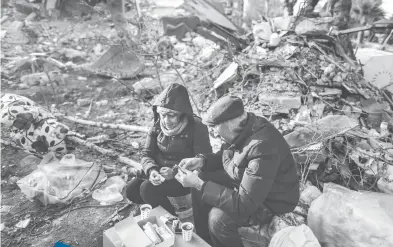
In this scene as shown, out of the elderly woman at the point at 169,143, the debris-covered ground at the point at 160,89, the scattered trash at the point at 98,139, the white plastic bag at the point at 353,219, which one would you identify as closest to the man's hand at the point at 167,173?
the elderly woman at the point at 169,143

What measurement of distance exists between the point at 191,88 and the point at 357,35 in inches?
243

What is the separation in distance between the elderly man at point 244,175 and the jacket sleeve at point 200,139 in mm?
284

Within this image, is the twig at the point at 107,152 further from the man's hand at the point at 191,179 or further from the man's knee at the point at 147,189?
the man's hand at the point at 191,179

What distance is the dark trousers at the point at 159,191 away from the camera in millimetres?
3057

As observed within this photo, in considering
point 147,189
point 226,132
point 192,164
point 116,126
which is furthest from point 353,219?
point 116,126

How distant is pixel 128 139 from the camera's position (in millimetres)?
4891

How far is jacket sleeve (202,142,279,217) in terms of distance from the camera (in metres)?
2.26

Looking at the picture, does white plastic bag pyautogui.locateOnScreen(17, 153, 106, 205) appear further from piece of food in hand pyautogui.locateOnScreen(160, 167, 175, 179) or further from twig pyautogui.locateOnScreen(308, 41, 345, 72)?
twig pyautogui.locateOnScreen(308, 41, 345, 72)

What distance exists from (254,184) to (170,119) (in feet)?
3.10

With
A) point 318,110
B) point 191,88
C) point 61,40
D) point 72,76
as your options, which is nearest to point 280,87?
point 318,110

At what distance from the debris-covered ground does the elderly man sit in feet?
0.97

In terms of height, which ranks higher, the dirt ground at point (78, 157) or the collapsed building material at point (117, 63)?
the collapsed building material at point (117, 63)

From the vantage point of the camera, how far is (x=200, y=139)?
2992 mm

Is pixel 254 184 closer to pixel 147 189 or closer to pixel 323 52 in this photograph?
pixel 147 189
